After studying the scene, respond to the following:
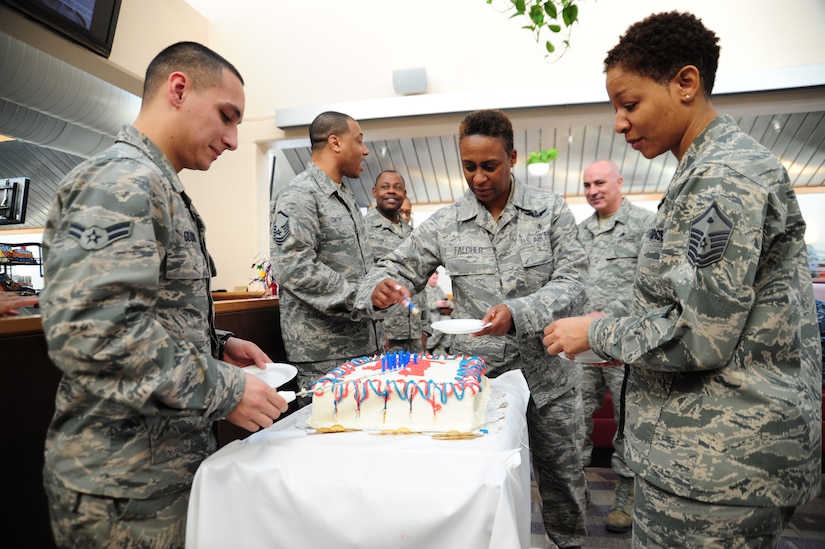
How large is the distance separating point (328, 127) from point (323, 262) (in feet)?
2.13

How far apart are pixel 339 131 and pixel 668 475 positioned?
6.34ft

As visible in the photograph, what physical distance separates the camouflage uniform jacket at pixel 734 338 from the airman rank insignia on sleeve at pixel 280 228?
4.72 feet

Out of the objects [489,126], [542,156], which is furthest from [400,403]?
[542,156]

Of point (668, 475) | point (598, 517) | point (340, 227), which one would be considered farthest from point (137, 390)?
point (598, 517)

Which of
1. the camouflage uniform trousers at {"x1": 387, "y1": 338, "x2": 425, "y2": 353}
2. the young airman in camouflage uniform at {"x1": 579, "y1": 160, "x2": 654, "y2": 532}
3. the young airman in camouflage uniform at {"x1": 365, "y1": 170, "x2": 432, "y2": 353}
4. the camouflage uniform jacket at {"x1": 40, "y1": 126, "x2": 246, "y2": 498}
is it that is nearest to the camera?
the camouflage uniform jacket at {"x1": 40, "y1": 126, "x2": 246, "y2": 498}

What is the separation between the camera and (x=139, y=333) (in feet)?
2.93

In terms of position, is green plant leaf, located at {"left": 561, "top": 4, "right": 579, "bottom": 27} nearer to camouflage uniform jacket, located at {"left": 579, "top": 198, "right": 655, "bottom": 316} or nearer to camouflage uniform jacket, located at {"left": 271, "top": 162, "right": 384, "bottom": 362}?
camouflage uniform jacket, located at {"left": 271, "top": 162, "right": 384, "bottom": 362}

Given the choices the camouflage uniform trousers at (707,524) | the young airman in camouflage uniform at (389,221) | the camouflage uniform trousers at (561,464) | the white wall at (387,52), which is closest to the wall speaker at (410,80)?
the white wall at (387,52)

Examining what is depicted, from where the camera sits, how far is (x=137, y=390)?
0.89m

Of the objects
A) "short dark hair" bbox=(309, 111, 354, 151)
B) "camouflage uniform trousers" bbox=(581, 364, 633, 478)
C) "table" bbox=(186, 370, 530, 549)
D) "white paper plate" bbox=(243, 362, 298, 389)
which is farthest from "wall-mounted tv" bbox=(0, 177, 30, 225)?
"camouflage uniform trousers" bbox=(581, 364, 633, 478)

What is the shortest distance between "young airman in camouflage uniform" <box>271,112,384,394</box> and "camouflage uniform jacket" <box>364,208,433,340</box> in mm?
1201

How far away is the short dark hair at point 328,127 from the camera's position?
7.85ft

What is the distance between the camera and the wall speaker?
498 cm

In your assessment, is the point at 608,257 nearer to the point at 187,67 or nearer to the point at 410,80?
the point at 410,80
